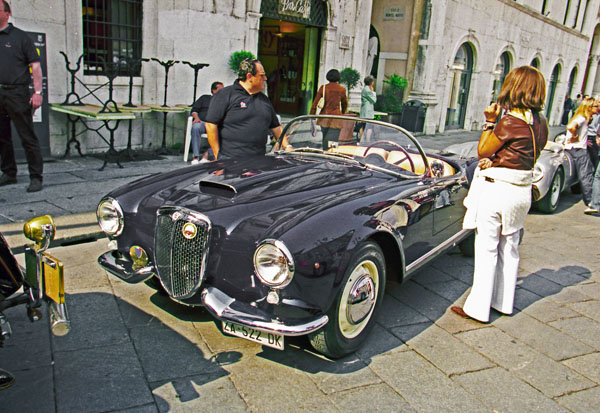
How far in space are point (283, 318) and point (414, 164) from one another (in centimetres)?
198

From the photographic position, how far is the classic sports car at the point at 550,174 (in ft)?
24.1

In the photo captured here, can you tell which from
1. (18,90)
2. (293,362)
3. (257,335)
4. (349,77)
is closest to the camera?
(257,335)

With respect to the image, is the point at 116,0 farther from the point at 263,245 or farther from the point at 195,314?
the point at 263,245

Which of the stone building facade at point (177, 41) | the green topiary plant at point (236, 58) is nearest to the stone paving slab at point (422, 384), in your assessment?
the stone building facade at point (177, 41)

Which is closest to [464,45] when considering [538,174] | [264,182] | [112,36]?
[538,174]

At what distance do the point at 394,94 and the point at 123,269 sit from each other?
1430cm

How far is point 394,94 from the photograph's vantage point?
16.4 metres

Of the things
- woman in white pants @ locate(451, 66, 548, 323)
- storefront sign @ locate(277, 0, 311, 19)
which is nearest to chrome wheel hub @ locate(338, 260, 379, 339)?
woman in white pants @ locate(451, 66, 548, 323)

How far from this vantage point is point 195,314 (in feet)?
11.9

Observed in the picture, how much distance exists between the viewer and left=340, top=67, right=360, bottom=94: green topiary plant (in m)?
12.9

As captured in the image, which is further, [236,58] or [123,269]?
[236,58]

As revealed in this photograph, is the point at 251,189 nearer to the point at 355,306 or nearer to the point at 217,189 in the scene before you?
the point at 217,189

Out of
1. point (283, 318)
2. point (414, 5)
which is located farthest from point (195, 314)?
point (414, 5)

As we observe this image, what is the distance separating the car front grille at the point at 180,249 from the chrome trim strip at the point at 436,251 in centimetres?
155
